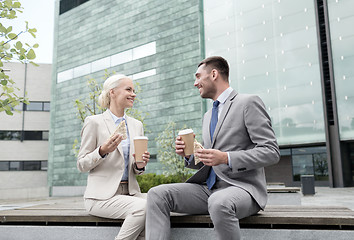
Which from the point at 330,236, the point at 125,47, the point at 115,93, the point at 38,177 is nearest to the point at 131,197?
the point at 115,93

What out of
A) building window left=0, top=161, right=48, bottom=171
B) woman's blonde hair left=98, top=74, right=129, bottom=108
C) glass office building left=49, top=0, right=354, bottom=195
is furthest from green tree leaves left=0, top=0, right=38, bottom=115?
building window left=0, top=161, right=48, bottom=171

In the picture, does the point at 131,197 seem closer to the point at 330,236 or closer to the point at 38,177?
the point at 330,236

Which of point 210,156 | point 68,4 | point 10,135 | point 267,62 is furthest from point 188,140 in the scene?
point 10,135

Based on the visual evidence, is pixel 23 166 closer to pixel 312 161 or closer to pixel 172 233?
pixel 312 161

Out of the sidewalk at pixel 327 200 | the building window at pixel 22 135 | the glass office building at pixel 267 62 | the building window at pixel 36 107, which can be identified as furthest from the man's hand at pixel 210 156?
the building window at pixel 36 107

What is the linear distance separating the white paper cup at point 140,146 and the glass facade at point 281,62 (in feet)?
64.8

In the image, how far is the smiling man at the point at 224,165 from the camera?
9.03 ft

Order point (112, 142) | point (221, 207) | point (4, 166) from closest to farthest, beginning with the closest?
point (221, 207)
point (112, 142)
point (4, 166)

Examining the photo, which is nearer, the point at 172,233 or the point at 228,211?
the point at 228,211

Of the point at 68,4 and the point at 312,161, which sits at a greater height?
the point at 68,4

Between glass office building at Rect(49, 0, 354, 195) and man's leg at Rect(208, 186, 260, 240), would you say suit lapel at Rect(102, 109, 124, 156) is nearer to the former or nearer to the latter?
man's leg at Rect(208, 186, 260, 240)

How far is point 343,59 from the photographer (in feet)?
70.7

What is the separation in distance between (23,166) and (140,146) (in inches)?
1595

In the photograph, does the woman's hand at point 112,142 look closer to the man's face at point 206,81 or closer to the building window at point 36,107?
the man's face at point 206,81
